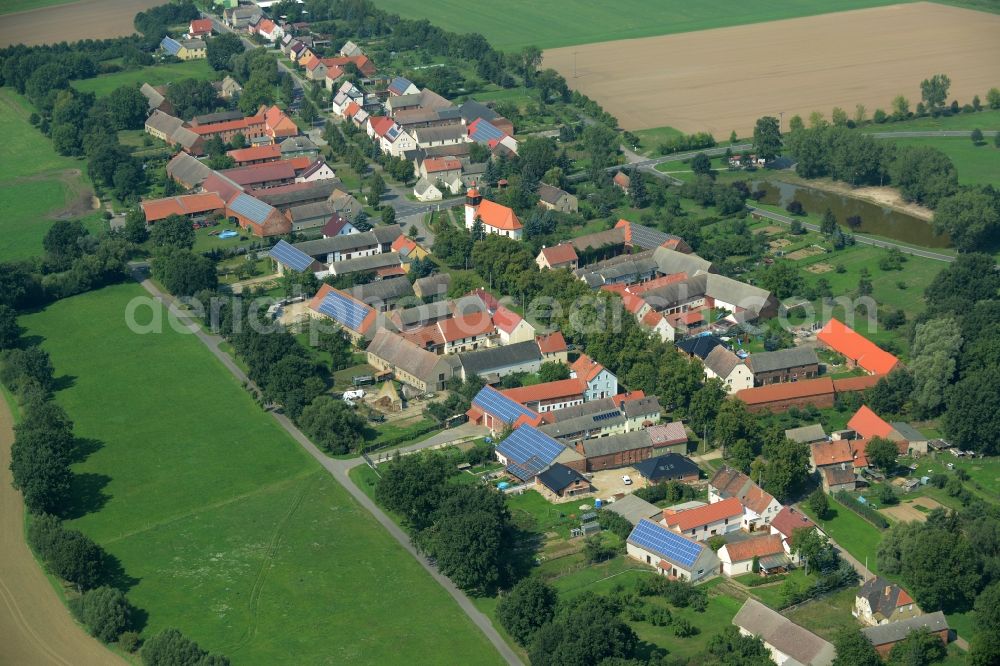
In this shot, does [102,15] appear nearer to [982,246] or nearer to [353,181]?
[353,181]

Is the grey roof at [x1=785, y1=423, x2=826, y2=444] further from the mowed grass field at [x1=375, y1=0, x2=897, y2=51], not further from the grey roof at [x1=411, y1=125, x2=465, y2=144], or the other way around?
the mowed grass field at [x1=375, y1=0, x2=897, y2=51]

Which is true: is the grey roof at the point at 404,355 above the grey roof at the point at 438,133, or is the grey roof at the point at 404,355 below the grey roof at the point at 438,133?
below

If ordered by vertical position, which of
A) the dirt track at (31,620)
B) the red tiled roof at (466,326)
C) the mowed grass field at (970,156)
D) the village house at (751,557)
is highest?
the mowed grass field at (970,156)

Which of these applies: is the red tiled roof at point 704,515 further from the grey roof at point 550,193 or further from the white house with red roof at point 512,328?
the grey roof at point 550,193

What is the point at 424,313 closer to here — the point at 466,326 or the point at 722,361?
the point at 466,326

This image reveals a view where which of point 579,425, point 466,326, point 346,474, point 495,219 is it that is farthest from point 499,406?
point 495,219

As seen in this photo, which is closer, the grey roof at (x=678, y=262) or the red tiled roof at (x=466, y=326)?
the red tiled roof at (x=466, y=326)

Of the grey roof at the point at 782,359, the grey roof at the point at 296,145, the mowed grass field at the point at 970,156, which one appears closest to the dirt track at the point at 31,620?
the grey roof at the point at 782,359
